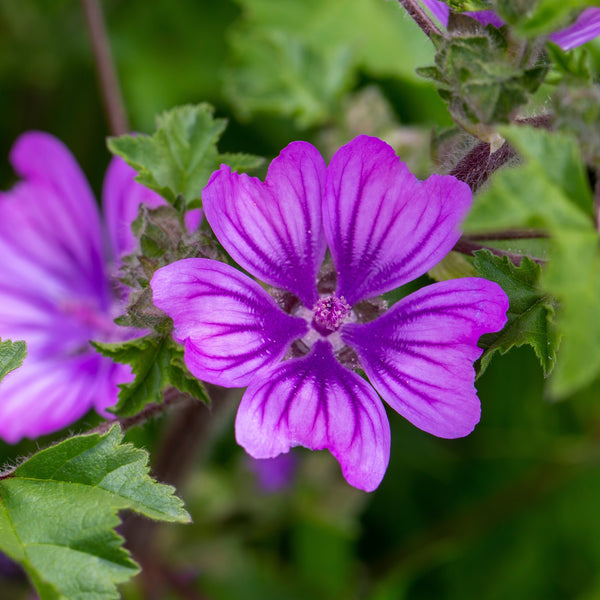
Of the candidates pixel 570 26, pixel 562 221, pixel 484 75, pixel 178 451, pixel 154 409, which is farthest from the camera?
pixel 178 451

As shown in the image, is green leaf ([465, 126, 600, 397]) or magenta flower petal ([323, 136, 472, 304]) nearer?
green leaf ([465, 126, 600, 397])

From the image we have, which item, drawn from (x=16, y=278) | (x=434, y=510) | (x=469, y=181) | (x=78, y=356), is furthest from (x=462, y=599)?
(x=469, y=181)

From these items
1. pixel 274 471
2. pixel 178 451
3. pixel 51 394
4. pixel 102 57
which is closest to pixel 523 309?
pixel 178 451

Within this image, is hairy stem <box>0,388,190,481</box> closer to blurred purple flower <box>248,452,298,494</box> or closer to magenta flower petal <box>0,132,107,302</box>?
magenta flower petal <box>0,132,107,302</box>

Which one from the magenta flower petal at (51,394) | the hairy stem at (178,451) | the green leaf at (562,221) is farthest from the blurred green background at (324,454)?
the green leaf at (562,221)

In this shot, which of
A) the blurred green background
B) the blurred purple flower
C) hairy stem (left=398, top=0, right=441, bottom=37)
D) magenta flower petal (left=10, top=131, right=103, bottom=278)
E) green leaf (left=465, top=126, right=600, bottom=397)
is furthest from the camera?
the blurred purple flower

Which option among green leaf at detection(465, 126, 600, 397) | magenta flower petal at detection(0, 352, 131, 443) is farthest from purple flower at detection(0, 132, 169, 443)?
green leaf at detection(465, 126, 600, 397)

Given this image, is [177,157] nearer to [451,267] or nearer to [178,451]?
[451,267]
